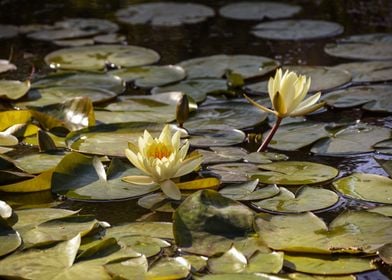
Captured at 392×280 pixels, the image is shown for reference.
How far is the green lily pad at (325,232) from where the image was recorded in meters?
1.48

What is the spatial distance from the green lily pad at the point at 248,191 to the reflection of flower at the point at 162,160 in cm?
11

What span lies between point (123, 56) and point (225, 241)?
1.62 m

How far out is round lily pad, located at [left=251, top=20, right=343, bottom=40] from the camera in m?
3.33

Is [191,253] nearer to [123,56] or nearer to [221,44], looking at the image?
[123,56]

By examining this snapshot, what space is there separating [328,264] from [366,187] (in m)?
0.40

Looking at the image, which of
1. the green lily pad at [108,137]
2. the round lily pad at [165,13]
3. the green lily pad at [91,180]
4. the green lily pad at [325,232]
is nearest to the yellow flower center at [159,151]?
the green lily pad at [91,180]

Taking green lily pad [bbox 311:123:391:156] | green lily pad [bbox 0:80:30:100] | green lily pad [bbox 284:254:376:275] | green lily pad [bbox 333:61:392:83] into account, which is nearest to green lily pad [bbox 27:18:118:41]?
green lily pad [bbox 0:80:30:100]

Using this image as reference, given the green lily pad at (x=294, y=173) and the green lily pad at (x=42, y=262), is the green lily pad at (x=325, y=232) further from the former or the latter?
the green lily pad at (x=42, y=262)

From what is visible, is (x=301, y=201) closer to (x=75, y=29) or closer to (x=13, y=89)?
(x=13, y=89)

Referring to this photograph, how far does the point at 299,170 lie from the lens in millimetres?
1896

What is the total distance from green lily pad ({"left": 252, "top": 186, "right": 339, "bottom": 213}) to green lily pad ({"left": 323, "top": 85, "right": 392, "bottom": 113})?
2.27 feet

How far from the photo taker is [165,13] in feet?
12.5

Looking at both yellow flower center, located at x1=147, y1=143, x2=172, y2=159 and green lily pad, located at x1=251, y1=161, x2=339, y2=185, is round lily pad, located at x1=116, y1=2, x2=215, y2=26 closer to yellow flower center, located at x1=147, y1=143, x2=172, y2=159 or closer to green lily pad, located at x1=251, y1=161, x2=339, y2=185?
Answer: green lily pad, located at x1=251, y1=161, x2=339, y2=185

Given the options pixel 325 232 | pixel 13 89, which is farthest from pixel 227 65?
pixel 325 232
